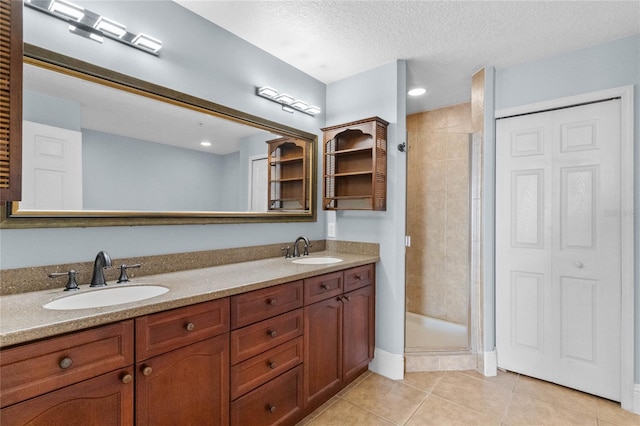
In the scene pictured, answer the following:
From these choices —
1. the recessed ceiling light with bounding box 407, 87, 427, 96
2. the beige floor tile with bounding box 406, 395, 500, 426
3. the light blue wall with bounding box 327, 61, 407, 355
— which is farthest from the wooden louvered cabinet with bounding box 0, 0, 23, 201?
the recessed ceiling light with bounding box 407, 87, 427, 96

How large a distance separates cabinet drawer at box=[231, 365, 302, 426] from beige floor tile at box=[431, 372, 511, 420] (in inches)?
43.2

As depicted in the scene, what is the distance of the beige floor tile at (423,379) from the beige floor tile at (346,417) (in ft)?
1.75

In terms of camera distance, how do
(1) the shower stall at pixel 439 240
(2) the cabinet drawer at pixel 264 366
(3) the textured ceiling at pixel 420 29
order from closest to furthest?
(2) the cabinet drawer at pixel 264 366
(3) the textured ceiling at pixel 420 29
(1) the shower stall at pixel 439 240

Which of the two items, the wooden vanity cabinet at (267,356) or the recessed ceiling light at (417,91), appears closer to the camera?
the wooden vanity cabinet at (267,356)

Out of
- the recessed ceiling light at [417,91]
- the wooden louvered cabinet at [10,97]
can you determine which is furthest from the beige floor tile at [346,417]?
the recessed ceiling light at [417,91]

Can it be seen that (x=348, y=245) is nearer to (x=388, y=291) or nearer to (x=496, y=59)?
(x=388, y=291)

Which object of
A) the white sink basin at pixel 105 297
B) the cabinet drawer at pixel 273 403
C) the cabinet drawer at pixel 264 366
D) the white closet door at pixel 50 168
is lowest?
the cabinet drawer at pixel 273 403

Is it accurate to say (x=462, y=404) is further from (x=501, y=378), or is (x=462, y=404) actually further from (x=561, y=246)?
(x=561, y=246)

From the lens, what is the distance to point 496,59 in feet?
8.02

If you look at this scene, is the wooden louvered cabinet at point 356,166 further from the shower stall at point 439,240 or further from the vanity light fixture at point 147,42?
the vanity light fixture at point 147,42

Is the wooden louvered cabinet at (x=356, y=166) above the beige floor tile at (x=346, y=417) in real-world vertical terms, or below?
above

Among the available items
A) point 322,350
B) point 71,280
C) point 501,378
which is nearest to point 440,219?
point 501,378

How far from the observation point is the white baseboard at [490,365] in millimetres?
2465

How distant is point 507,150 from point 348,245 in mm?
1573
